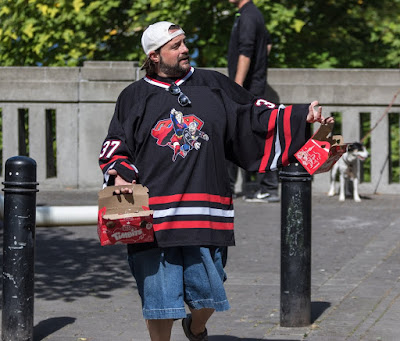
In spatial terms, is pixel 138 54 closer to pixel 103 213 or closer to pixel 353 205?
pixel 353 205

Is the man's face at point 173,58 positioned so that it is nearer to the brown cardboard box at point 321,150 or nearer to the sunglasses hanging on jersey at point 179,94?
the sunglasses hanging on jersey at point 179,94

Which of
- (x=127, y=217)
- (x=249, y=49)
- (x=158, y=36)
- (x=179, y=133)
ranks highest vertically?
(x=249, y=49)

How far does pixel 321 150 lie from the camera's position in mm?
4945

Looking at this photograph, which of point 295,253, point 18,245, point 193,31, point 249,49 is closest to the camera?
point 18,245

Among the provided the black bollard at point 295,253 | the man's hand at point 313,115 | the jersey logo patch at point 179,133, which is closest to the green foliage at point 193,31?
the black bollard at point 295,253

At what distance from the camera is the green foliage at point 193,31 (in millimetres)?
17766

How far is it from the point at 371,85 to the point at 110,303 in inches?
249

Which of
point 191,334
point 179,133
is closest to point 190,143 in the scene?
point 179,133

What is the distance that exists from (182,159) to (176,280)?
1.89 feet

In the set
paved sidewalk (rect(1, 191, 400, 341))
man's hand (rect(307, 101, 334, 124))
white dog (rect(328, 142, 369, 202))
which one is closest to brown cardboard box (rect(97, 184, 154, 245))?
man's hand (rect(307, 101, 334, 124))

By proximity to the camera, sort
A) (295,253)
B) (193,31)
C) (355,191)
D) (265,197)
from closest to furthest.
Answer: (295,253) → (265,197) → (355,191) → (193,31)

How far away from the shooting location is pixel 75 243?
923 cm

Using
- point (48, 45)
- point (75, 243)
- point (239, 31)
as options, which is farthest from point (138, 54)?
point (75, 243)

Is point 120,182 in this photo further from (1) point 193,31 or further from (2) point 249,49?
(1) point 193,31
